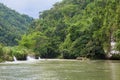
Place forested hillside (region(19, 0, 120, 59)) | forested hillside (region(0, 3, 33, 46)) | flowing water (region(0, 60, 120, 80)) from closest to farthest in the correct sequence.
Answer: flowing water (region(0, 60, 120, 80)) → forested hillside (region(19, 0, 120, 59)) → forested hillside (region(0, 3, 33, 46))

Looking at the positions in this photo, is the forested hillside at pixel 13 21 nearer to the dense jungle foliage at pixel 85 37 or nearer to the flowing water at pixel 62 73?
the dense jungle foliage at pixel 85 37

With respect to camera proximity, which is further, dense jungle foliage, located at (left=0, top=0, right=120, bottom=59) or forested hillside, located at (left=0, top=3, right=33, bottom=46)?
forested hillside, located at (left=0, top=3, right=33, bottom=46)

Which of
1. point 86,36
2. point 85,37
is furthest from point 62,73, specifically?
point 86,36

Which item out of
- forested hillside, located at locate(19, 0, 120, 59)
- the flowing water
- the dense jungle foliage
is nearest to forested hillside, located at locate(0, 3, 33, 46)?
forested hillside, located at locate(19, 0, 120, 59)

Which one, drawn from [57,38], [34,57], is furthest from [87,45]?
[57,38]

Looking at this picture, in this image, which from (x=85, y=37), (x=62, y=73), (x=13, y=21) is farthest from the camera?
(x=13, y=21)

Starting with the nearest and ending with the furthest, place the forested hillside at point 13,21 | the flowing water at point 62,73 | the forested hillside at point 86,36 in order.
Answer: the flowing water at point 62,73
the forested hillside at point 86,36
the forested hillside at point 13,21

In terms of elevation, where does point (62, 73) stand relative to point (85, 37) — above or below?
below

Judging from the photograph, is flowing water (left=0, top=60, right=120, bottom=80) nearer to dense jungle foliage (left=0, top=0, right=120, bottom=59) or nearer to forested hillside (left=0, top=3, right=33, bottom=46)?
dense jungle foliage (left=0, top=0, right=120, bottom=59)

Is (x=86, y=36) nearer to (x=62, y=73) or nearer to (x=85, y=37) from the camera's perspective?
(x=85, y=37)

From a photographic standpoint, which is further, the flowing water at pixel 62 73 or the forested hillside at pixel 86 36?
the forested hillside at pixel 86 36

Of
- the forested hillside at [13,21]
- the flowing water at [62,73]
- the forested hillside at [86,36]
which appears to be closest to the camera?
the flowing water at [62,73]

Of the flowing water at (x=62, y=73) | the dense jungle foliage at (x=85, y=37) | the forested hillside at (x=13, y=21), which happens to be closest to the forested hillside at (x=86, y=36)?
the dense jungle foliage at (x=85, y=37)

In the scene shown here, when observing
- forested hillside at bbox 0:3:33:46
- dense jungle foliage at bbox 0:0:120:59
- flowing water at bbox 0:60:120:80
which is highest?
forested hillside at bbox 0:3:33:46
